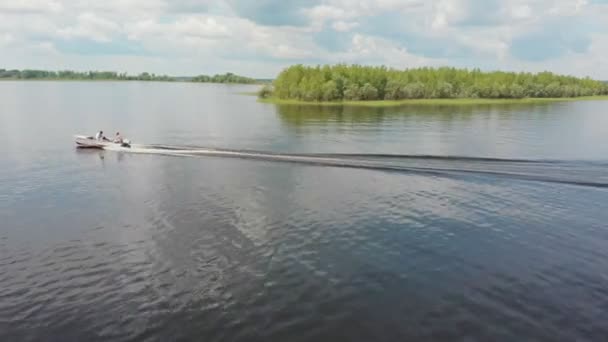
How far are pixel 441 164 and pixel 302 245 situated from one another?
30.9m

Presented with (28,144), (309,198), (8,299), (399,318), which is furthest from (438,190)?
(28,144)

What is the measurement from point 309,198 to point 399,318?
21.5 m

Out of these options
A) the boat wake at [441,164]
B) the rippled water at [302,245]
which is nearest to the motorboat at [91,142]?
the boat wake at [441,164]

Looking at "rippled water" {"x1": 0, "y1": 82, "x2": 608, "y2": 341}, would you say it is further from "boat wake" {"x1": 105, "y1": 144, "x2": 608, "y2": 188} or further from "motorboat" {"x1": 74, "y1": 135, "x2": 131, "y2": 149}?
"motorboat" {"x1": 74, "y1": 135, "x2": 131, "y2": 149}

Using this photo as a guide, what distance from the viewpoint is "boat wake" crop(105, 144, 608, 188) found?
2003 inches

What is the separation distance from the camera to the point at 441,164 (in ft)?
185

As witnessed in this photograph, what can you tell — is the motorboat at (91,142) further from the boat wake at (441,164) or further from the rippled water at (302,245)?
the rippled water at (302,245)

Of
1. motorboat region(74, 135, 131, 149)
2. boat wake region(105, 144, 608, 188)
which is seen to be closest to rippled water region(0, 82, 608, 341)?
boat wake region(105, 144, 608, 188)

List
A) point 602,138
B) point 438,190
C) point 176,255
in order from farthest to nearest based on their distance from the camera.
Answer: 1. point 602,138
2. point 438,190
3. point 176,255

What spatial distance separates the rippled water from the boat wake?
0.35m

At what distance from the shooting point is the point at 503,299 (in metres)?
24.6

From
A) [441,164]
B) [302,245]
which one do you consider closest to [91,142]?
[302,245]

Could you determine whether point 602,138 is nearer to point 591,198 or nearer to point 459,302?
point 591,198

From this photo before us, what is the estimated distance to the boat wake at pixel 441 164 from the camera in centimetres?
5088
